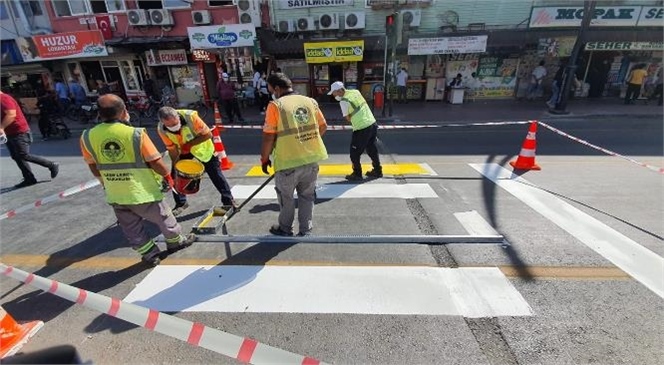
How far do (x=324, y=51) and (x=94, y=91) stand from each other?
40.8ft

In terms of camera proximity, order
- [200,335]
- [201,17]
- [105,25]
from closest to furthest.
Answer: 1. [200,335]
2. [201,17]
3. [105,25]

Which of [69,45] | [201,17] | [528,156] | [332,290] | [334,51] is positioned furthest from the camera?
[201,17]

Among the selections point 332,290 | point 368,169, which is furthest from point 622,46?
point 332,290

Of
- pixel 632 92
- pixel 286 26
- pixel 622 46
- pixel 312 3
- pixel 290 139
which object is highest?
pixel 312 3

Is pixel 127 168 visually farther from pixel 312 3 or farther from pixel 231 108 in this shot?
pixel 312 3

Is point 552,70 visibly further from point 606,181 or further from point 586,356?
point 586,356

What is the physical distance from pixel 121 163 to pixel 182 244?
1157 millimetres

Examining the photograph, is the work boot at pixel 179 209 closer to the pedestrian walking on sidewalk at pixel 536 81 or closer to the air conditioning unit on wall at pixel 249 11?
the air conditioning unit on wall at pixel 249 11

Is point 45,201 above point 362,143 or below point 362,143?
below

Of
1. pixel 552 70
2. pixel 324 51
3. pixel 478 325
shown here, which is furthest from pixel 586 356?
pixel 552 70

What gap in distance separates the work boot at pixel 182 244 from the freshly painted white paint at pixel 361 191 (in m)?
1.49

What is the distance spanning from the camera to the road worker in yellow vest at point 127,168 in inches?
115

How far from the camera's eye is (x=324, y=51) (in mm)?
13430

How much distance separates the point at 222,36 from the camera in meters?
13.0
